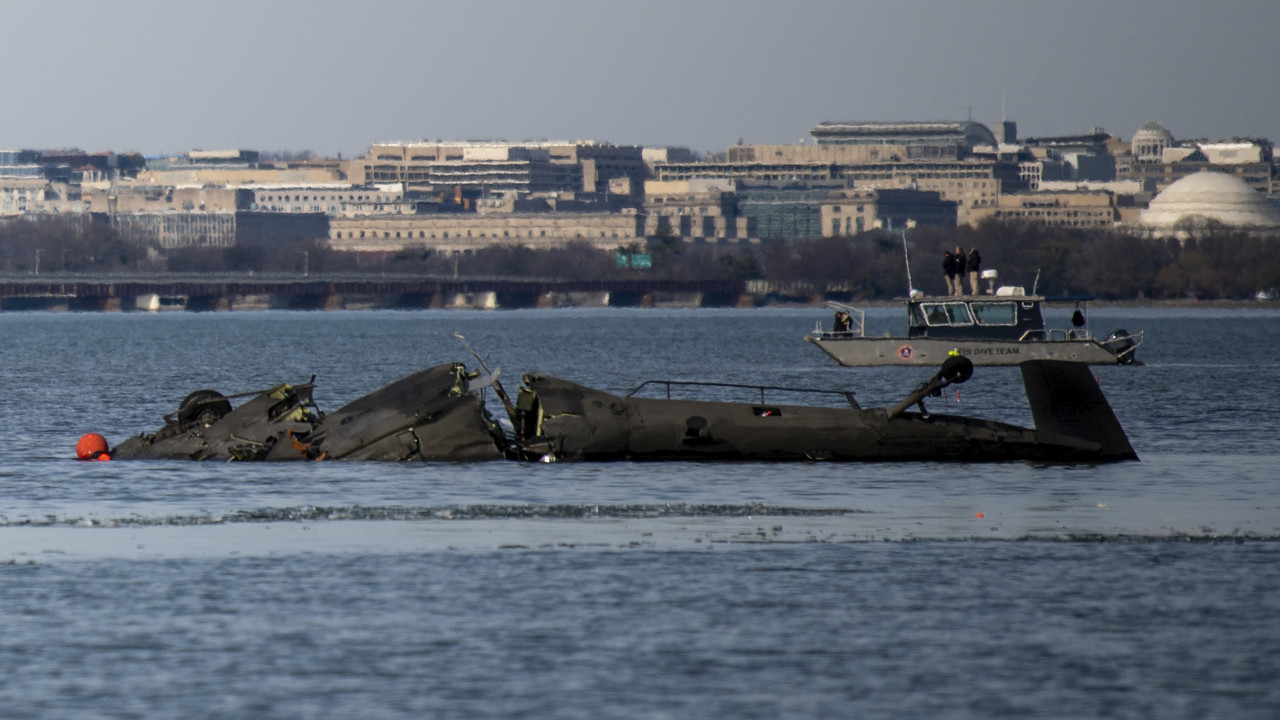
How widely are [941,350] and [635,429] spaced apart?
53718mm

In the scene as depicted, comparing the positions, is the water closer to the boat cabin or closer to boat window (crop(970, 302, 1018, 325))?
the boat cabin

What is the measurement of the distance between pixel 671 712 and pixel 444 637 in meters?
4.10

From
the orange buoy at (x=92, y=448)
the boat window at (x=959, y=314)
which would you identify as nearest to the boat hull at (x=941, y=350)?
the boat window at (x=959, y=314)

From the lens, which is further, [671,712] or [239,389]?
[239,389]

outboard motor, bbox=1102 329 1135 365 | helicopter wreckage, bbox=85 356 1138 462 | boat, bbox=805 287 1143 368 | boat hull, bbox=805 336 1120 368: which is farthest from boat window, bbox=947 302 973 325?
helicopter wreckage, bbox=85 356 1138 462

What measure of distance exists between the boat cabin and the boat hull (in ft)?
1.76

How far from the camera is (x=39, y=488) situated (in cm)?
3841

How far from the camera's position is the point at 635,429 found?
132ft

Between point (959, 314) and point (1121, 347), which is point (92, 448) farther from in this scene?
point (1121, 347)

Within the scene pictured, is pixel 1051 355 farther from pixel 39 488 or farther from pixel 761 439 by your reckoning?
pixel 39 488

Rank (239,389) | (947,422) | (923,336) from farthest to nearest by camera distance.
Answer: (923,336) < (239,389) < (947,422)

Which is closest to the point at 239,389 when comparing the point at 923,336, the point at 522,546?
the point at 923,336

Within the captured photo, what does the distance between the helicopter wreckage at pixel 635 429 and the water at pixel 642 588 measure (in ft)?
1.67

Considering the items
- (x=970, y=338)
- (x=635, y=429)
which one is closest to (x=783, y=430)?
(x=635, y=429)
